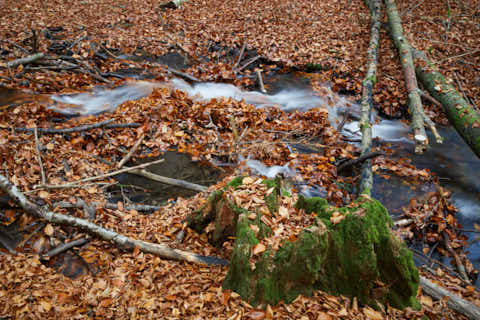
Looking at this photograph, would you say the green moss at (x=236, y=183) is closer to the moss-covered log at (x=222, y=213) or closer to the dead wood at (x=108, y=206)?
the moss-covered log at (x=222, y=213)

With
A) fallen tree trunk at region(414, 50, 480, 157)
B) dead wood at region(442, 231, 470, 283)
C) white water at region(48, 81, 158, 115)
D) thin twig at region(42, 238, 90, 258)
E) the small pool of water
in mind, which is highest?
fallen tree trunk at region(414, 50, 480, 157)

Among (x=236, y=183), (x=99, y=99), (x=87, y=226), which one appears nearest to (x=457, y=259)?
(x=236, y=183)

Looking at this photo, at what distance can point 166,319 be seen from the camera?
8.99 ft

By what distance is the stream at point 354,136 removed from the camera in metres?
5.44

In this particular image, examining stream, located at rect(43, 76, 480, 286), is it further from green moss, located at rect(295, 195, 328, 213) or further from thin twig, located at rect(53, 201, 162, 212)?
green moss, located at rect(295, 195, 328, 213)

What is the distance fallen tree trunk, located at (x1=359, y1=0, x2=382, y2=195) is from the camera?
5352 millimetres

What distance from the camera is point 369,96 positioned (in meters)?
7.73

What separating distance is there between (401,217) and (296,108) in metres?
4.25

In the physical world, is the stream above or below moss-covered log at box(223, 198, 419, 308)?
below

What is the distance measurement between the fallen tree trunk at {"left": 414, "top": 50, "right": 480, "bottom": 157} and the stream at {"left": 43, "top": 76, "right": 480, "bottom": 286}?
22.9 inches

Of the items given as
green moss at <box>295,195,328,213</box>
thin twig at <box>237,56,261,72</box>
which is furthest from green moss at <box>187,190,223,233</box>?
thin twig at <box>237,56,261,72</box>

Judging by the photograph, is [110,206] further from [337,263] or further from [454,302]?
[454,302]

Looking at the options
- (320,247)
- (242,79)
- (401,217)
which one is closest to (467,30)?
(242,79)

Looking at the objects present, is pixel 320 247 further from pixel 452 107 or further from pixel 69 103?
pixel 69 103
